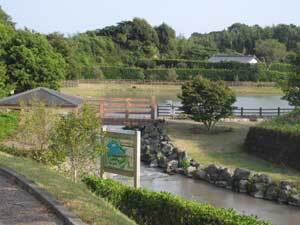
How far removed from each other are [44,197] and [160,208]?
2.00 m

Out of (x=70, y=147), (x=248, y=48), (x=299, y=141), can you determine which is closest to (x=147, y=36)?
(x=248, y=48)

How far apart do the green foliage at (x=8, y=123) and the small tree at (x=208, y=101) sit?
30.0ft

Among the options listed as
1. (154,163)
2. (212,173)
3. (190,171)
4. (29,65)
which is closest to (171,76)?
(29,65)

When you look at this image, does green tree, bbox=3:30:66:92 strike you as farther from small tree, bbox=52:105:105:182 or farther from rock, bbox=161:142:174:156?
small tree, bbox=52:105:105:182

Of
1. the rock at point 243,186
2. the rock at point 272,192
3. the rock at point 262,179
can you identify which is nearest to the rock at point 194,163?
the rock at point 243,186

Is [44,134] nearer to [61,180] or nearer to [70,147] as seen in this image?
[70,147]

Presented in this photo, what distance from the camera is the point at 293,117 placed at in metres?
25.1

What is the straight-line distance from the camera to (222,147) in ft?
83.7

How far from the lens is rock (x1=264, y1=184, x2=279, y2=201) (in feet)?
58.7

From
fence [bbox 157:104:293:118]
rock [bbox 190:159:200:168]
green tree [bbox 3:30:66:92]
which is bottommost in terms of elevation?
rock [bbox 190:159:200:168]

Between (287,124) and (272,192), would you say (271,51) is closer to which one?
(287,124)

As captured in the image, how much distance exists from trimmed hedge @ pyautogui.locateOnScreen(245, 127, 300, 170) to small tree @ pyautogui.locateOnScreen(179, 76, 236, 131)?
486cm

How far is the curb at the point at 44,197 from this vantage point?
24.6 ft

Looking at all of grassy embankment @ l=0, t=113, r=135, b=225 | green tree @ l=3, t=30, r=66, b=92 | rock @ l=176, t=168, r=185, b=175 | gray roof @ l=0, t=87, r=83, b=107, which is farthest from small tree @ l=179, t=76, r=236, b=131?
grassy embankment @ l=0, t=113, r=135, b=225
